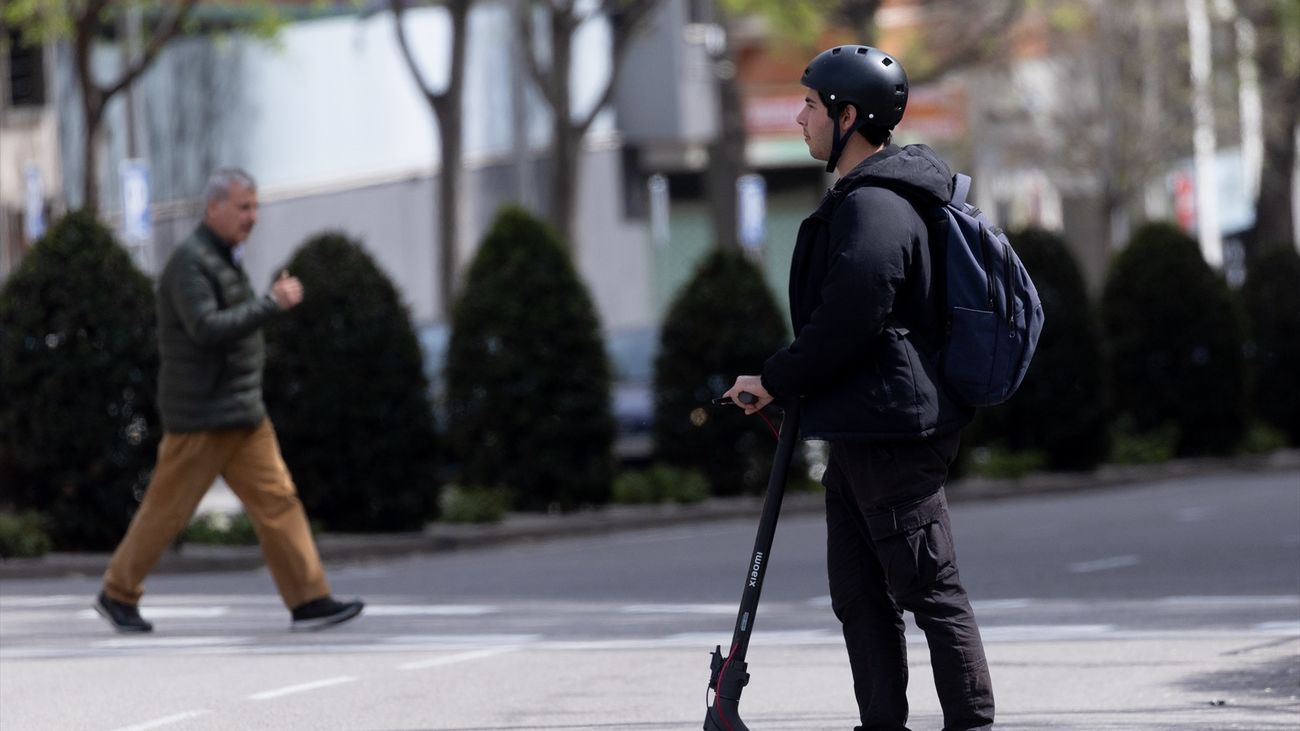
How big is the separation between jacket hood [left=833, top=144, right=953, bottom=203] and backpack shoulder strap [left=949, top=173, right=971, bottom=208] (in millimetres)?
21

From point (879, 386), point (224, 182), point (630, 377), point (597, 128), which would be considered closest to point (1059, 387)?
point (630, 377)

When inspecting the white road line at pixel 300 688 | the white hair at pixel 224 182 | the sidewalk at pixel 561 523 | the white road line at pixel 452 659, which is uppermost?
the white hair at pixel 224 182

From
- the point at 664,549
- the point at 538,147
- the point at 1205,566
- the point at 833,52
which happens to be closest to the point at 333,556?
the point at 664,549

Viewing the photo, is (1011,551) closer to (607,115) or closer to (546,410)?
(546,410)

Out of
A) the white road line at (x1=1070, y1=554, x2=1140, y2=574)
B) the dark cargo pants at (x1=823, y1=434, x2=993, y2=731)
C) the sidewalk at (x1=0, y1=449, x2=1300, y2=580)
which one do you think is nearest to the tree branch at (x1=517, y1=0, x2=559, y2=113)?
the sidewalk at (x1=0, y1=449, x2=1300, y2=580)

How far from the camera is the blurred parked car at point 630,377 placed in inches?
779

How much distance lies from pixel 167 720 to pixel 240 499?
246 cm

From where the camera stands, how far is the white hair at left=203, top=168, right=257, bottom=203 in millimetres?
10453

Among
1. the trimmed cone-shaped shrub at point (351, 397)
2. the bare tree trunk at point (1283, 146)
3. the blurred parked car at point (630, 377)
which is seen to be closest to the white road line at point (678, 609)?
the trimmed cone-shaped shrub at point (351, 397)

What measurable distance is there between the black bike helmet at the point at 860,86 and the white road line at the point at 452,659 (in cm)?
386

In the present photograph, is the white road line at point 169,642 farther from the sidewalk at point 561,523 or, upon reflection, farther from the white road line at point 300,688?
the sidewalk at point 561,523

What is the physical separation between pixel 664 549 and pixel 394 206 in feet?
70.2

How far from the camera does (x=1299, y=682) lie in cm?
823

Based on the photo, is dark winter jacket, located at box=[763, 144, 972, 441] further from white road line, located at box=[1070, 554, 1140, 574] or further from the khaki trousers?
white road line, located at box=[1070, 554, 1140, 574]
